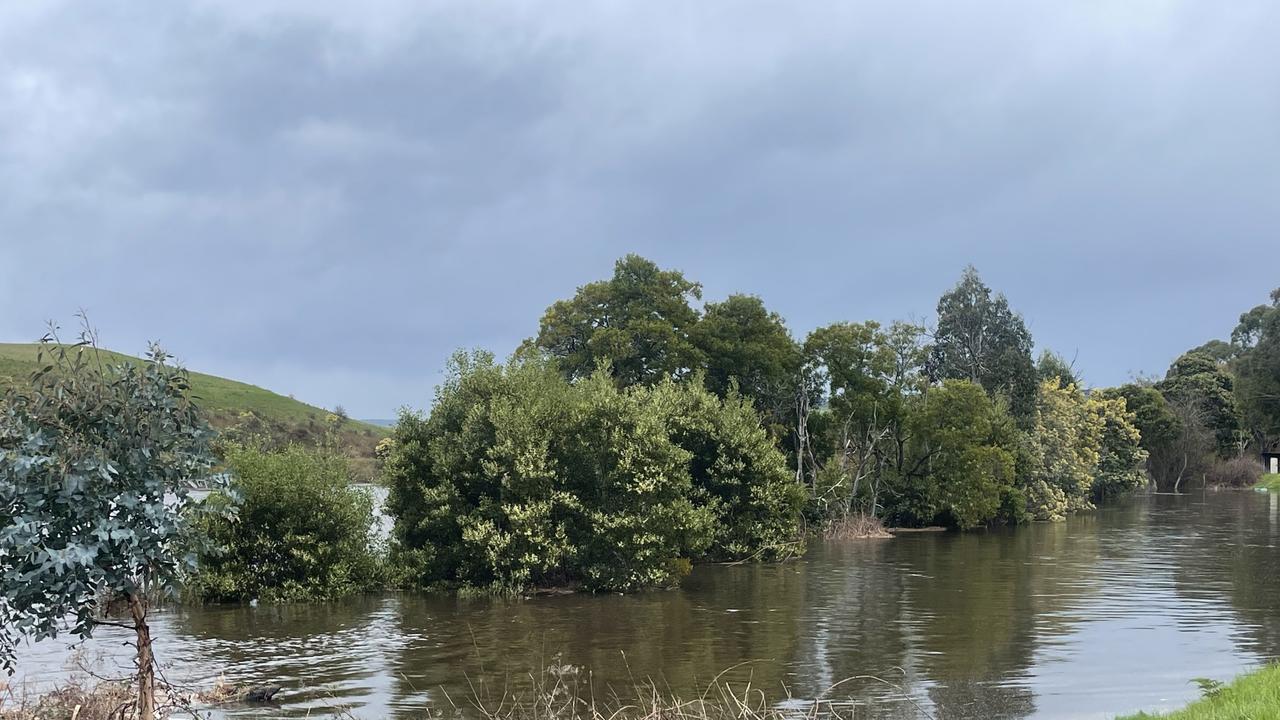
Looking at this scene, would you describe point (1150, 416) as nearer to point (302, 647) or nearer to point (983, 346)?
point (983, 346)

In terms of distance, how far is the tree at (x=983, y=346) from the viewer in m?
64.9

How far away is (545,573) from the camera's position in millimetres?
30484

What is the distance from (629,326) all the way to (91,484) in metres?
36.4

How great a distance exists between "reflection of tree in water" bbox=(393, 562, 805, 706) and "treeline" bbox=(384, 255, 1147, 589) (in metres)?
2.03

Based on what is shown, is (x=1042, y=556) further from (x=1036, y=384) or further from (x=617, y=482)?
(x=1036, y=384)

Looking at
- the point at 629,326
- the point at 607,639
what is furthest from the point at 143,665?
the point at 629,326

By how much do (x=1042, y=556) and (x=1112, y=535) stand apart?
11290mm

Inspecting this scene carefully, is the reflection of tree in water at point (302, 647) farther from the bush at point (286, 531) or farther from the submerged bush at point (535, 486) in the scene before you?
the submerged bush at point (535, 486)

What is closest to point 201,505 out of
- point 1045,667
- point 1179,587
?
point 1045,667

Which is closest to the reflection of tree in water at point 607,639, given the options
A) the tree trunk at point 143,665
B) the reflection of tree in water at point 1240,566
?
the tree trunk at point 143,665

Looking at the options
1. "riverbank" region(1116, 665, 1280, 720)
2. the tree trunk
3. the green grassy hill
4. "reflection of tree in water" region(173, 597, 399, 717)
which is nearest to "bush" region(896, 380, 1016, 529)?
"reflection of tree in water" region(173, 597, 399, 717)

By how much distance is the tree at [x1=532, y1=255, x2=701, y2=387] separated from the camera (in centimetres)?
4578

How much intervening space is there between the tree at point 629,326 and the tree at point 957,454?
15051mm

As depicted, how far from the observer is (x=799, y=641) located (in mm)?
22281
